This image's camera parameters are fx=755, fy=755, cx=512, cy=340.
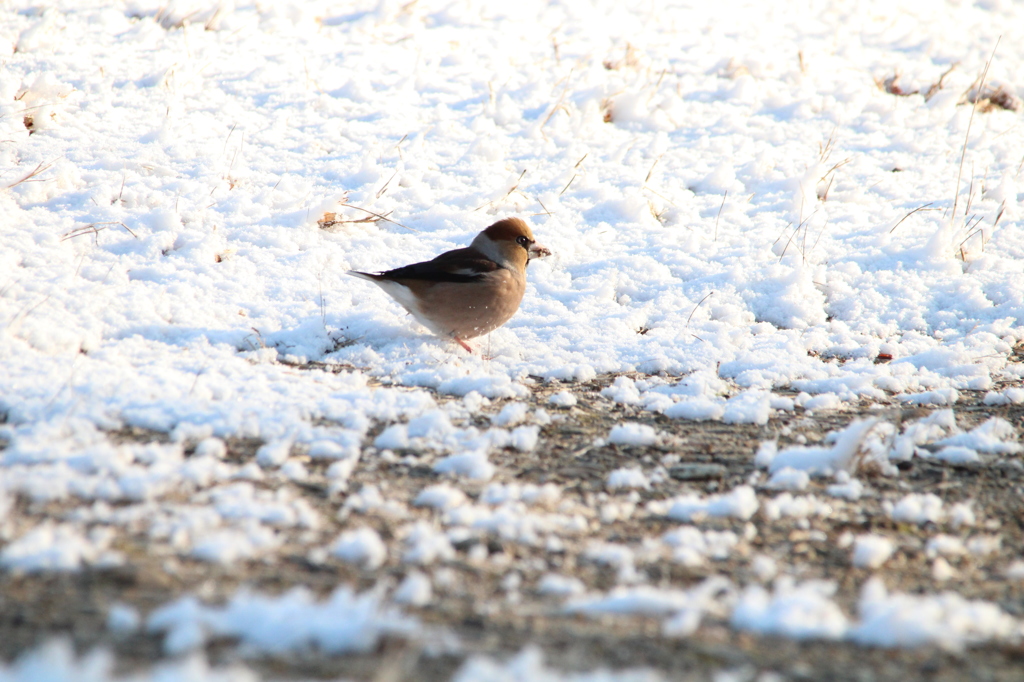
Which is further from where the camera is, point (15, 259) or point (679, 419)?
point (15, 259)

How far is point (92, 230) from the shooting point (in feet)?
17.1

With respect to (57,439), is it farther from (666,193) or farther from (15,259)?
(666,193)

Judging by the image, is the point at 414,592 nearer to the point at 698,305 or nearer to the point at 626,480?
the point at 626,480

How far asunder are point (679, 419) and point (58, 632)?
301 centimetres

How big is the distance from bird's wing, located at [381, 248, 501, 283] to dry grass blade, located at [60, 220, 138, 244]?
1.94m

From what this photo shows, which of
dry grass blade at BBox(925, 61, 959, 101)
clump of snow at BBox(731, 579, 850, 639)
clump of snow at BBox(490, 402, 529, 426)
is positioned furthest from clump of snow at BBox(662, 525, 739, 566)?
dry grass blade at BBox(925, 61, 959, 101)

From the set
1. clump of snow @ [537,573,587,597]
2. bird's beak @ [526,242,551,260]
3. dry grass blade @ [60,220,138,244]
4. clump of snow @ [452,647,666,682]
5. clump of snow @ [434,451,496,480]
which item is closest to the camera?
clump of snow @ [452,647,666,682]

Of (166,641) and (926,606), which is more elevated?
(926,606)

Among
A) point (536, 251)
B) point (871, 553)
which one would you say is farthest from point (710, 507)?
point (536, 251)

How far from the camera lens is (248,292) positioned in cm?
510

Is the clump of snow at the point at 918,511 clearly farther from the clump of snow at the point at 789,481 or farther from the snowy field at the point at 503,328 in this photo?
the clump of snow at the point at 789,481

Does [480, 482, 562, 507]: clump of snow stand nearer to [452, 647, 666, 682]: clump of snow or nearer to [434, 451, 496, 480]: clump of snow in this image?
[434, 451, 496, 480]: clump of snow

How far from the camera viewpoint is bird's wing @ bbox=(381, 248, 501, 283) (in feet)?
16.2

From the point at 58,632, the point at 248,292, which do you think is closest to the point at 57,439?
the point at 58,632
